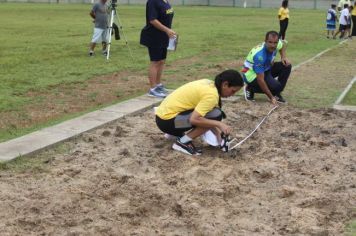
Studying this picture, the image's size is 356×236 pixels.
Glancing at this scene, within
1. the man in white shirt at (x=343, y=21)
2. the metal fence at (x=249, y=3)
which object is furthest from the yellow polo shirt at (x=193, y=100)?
the metal fence at (x=249, y=3)

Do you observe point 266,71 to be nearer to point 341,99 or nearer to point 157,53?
point 341,99

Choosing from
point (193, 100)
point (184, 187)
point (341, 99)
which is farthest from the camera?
point (341, 99)

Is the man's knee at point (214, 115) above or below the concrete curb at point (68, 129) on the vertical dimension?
above

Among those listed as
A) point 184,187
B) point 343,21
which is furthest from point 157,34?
point 343,21

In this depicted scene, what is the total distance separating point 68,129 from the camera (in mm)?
6688

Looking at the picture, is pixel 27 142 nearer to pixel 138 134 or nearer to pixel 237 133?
pixel 138 134

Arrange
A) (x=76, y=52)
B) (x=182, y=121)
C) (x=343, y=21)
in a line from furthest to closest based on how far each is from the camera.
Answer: (x=343, y=21) → (x=76, y=52) → (x=182, y=121)

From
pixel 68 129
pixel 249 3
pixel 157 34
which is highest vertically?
pixel 157 34

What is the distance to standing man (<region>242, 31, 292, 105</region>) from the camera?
27.1 ft

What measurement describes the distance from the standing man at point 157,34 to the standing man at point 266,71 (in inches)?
49.5

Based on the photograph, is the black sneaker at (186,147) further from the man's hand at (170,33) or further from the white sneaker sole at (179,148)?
the man's hand at (170,33)

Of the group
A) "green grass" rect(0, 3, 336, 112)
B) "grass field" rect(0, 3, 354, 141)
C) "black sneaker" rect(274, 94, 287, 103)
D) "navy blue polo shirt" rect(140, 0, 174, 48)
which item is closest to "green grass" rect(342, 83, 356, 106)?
"grass field" rect(0, 3, 354, 141)

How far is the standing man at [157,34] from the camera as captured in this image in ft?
27.5

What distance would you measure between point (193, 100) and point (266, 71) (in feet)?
10.4
